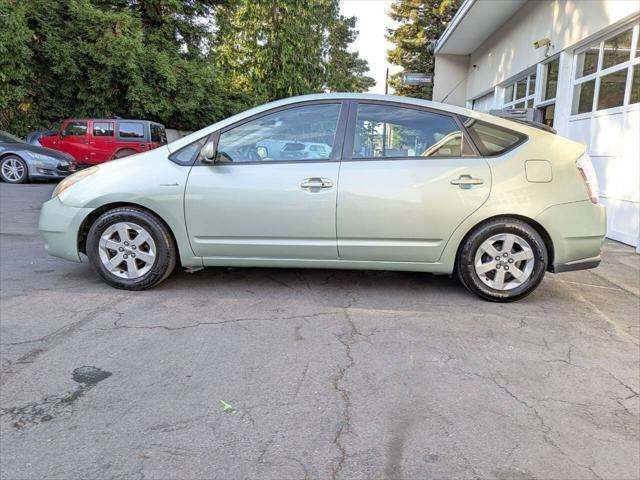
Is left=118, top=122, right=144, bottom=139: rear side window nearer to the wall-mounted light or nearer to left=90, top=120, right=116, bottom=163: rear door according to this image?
left=90, top=120, right=116, bottom=163: rear door

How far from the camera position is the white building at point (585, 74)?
6.81m

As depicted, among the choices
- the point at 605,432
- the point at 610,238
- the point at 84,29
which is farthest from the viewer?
the point at 84,29

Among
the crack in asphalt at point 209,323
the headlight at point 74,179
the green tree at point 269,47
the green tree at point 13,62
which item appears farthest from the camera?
the green tree at point 269,47

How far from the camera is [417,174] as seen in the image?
387cm

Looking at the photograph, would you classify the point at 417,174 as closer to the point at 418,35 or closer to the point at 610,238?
the point at 610,238

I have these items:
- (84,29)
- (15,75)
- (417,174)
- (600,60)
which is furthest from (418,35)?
(417,174)

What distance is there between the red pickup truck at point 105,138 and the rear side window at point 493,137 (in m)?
13.2

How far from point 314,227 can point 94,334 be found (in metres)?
1.82

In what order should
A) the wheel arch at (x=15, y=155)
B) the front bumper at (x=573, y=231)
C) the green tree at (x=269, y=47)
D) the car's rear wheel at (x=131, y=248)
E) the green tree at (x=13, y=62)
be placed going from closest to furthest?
1. the front bumper at (x=573, y=231)
2. the car's rear wheel at (x=131, y=248)
3. the wheel arch at (x=15, y=155)
4. the green tree at (x=13, y=62)
5. the green tree at (x=269, y=47)

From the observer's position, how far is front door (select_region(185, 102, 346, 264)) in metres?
3.93

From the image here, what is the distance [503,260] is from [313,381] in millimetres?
2072

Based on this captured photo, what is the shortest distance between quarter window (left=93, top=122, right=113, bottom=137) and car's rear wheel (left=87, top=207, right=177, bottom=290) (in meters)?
12.5

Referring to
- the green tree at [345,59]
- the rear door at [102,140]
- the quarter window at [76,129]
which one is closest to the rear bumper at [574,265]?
the rear door at [102,140]

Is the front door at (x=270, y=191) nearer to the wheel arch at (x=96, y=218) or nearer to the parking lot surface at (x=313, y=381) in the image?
the wheel arch at (x=96, y=218)
